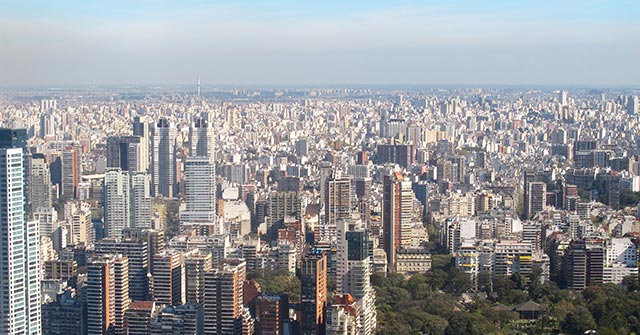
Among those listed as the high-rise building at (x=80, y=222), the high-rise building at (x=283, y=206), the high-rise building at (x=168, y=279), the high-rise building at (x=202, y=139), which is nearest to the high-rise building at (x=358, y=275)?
the high-rise building at (x=168, y=279)

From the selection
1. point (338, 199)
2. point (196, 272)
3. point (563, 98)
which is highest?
point (563, 98)

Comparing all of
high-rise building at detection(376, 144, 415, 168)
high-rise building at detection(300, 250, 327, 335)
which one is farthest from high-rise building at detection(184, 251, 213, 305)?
high-rise building at detection(376, 144, 415, 168)

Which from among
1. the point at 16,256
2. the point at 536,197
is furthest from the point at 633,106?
the point at 16,256

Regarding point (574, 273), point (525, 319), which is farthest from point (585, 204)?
point (525, 319)

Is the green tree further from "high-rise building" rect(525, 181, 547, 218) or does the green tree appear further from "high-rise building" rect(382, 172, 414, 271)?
"high-rise building" rect(525, 181, 547, 218)

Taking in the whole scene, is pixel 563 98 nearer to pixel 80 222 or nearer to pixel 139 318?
pixel 80 222

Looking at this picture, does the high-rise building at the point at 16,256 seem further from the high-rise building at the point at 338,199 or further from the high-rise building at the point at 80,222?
the high-rise building at the point at 338,199
